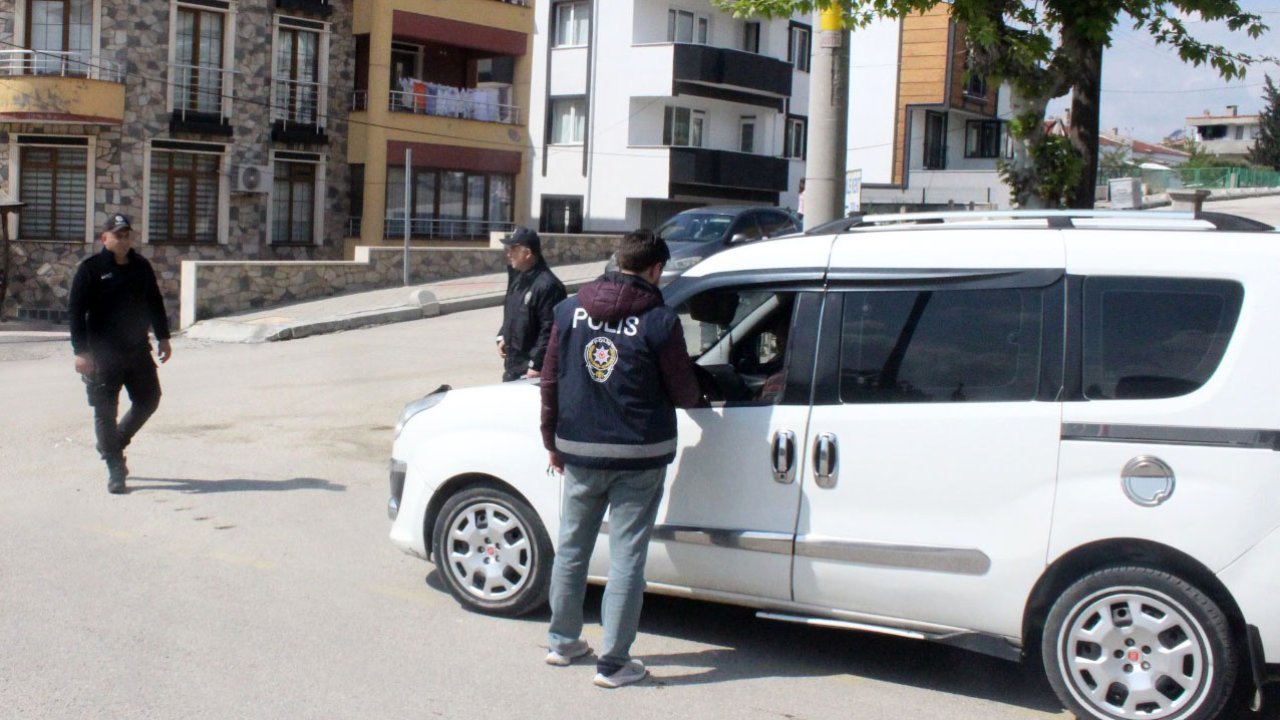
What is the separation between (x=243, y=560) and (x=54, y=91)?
76.8ft

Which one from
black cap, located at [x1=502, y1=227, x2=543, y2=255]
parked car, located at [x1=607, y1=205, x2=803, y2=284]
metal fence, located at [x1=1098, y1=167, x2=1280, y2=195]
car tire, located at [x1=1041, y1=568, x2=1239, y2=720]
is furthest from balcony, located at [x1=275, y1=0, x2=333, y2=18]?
Result: metal fence, located at [x1=1098, y1=167, x2=1280, y2=195]

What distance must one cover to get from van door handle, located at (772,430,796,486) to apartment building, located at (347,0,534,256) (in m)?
27.5

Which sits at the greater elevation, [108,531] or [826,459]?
[826,459]

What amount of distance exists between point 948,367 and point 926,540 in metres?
0.70

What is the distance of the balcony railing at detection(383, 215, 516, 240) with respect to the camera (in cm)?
3406

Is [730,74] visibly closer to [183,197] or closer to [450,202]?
[450,202]

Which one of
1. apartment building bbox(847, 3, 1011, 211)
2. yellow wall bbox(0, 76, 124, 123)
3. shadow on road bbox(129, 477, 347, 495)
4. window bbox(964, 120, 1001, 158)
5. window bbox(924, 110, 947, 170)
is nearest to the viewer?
shadow on road bbox(129, 477, 347, 495)

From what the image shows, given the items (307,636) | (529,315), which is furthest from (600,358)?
(529,315)

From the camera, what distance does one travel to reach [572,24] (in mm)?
42594

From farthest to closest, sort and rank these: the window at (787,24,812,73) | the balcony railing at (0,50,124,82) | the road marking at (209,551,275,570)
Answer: the window at (787,24,812,73) → the balcony railing at (0,50,124,82) → the road marking at (209,551,275,570)

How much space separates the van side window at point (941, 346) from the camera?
17.7 ft

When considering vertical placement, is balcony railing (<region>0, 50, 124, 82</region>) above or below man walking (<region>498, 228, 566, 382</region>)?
above

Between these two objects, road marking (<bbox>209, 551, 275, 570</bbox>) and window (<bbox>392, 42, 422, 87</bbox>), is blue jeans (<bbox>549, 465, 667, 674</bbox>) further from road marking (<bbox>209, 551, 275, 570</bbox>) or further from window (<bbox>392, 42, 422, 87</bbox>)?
window (<bbox>392, 42, 422, 87</bbox>)

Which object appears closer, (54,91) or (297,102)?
(54,91)
